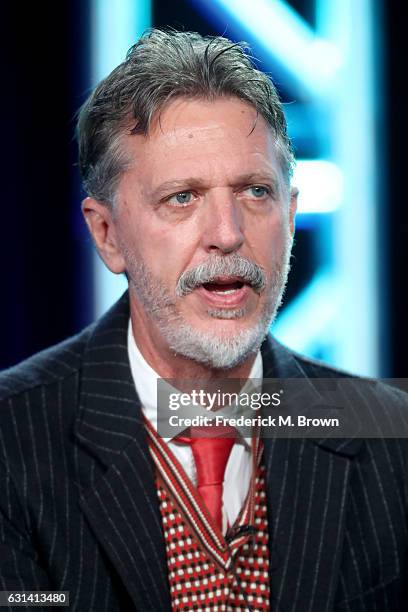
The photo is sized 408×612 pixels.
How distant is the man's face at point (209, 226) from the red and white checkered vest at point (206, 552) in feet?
0.87

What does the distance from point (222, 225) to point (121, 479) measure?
52 cm

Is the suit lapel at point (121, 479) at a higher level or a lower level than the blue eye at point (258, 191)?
lower

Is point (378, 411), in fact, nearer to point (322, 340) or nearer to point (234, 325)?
point (234, 325)

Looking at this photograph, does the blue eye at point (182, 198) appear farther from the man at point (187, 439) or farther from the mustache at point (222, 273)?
the mustache at point (222, 273)

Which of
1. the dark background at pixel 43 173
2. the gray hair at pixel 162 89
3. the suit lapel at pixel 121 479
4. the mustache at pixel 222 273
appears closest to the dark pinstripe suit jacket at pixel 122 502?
the suit lapel at pixel 121 479

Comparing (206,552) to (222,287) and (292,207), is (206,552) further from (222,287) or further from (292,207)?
(292,207)

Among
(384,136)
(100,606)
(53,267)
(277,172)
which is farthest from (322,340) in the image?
(100,606)

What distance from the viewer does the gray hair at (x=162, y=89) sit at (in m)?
1.77

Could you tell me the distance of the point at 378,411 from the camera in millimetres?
1956

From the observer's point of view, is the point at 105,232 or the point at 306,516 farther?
the point at 105,232

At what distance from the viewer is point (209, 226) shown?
1.70 metres

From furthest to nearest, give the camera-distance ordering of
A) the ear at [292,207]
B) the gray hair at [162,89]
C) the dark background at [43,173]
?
the dark background at [43,173], the ear at [292,207], the gray hair at [162,89]

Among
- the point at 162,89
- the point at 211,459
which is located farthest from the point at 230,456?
the point at 162,89

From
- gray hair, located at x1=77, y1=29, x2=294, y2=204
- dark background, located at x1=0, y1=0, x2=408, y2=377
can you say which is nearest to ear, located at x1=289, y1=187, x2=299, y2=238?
gray hair, located at x1=77, y1=29, x2=294, y2=204
